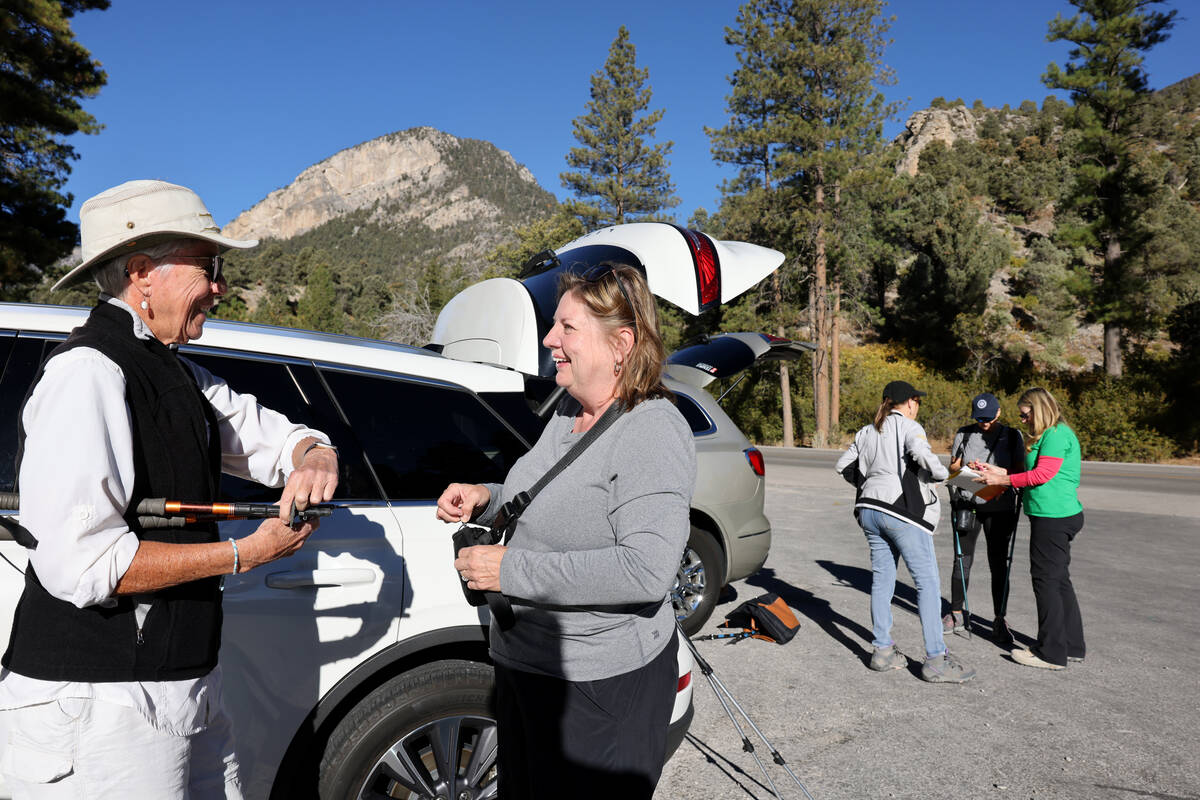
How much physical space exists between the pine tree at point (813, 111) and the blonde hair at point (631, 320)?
26895 mm

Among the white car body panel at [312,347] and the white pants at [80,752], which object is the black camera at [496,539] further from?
the white car body panel at [312,347]

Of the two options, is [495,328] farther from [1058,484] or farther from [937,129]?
[937,129]

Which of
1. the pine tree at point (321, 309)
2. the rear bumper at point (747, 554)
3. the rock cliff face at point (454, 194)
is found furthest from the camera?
the rock cliff face at point (454, 194)

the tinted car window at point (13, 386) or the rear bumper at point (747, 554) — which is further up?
the tinted car window at point (13, 386)

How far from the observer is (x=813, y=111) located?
1080 inches

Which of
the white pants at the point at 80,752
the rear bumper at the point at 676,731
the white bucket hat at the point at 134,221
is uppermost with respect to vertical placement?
the white bucket hat at the point at 134,221

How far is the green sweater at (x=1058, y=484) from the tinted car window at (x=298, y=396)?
445 centimetres

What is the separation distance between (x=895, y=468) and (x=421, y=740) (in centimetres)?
352

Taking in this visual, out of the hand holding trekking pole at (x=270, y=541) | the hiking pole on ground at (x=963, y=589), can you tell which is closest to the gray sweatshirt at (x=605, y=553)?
the hand holding trekking pole at (x=270, y=541)

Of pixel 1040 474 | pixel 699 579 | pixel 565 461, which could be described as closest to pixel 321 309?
pixel 699 579

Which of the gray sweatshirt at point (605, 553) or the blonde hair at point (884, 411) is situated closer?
the gray sweatshirt at point (605, 553)

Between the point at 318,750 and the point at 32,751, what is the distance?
950 mm

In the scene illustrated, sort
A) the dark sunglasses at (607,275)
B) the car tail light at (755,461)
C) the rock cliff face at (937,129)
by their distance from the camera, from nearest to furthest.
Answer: the dark sunglasses at (607,275) < the car tail light at (755,461) < the rock cliff face at (937,129)

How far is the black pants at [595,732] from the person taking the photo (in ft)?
5.60
